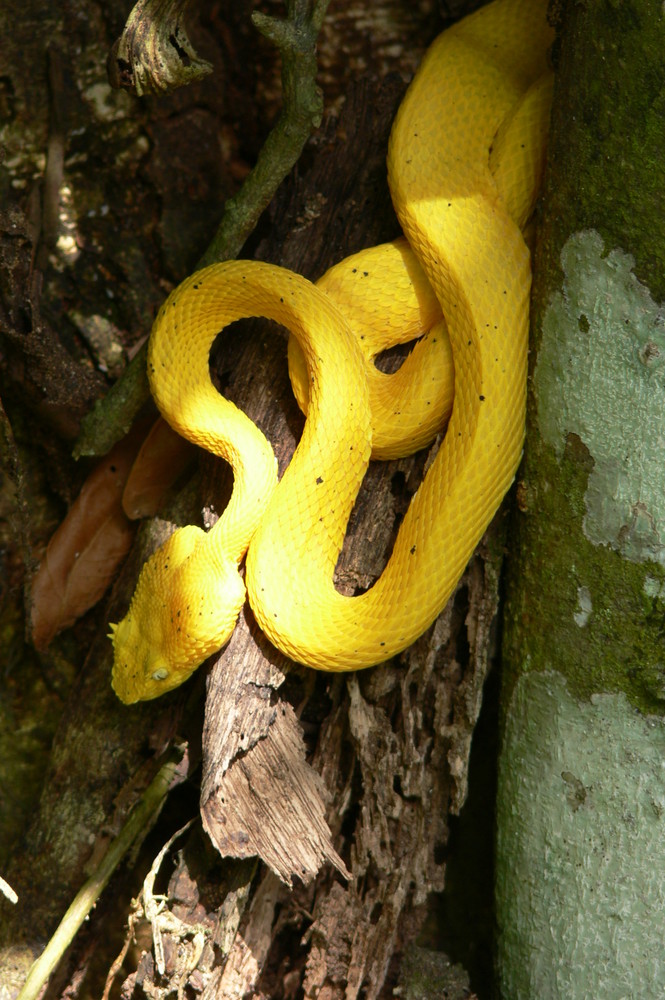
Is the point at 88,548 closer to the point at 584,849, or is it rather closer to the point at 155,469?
the point at 155,469

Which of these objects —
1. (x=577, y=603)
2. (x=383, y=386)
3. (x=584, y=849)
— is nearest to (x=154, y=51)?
(x=383, y=386)

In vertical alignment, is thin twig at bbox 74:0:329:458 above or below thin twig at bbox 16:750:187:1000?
above

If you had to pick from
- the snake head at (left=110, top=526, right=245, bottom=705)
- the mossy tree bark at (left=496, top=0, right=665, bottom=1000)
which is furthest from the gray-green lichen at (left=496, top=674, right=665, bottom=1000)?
the snake head at (left=110, top=526, right=245, bottom=705)

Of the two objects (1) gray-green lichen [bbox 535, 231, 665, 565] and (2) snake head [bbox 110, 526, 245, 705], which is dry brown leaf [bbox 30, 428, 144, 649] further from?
(1) gray-green lichen [bbox 535, 231, 665, 565]

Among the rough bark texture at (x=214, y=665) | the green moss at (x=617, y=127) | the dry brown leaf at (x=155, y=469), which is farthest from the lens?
the dry brown leaf at (x=155, y=469)

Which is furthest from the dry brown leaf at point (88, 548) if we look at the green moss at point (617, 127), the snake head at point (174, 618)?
the green moss at point (617, 127)

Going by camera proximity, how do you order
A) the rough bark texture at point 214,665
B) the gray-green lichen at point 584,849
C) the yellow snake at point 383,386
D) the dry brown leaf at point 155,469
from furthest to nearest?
the dry brown leaf at point 155,469 < the rough bark texture at point 214,665 < the yellow snake at point 383,386 < the gray-green lichen at point 584,849

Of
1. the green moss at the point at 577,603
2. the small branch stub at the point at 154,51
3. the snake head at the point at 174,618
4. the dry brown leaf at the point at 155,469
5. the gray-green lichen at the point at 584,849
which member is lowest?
the gray-green lichen at the point at 584,849

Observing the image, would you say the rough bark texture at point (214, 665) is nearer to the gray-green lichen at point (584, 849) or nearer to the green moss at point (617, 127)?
the gray-green lichen at point (584, 849)
